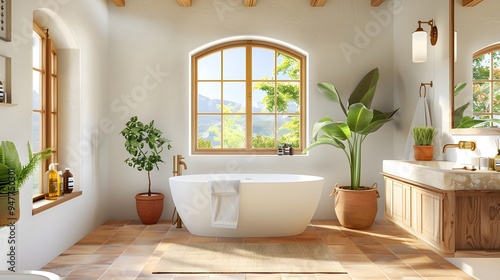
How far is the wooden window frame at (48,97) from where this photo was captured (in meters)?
4.68

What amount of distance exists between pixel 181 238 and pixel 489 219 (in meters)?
2.98

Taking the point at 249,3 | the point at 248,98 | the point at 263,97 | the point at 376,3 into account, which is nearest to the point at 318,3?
the point at 376,3

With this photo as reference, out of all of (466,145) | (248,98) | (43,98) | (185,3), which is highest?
(185,3)

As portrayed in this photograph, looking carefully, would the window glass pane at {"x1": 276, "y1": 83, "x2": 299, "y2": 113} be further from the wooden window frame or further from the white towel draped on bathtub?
the wooden window frame

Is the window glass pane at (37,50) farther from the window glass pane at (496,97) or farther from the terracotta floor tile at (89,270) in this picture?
the window glass pane at (496,97)

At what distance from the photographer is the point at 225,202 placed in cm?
499

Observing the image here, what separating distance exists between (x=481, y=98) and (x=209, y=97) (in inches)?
130

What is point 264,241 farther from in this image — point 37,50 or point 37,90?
point 37,50

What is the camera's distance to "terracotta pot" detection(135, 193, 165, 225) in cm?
577

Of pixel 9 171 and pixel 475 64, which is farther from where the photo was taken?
pixel 475 64

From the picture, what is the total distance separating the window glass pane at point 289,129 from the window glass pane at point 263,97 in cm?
21

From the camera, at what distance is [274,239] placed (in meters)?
5.08

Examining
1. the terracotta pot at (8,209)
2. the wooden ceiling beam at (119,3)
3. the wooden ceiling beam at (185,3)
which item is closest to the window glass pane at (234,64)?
the wooden ceiling beam at (185,3)

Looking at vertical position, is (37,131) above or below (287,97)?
below
